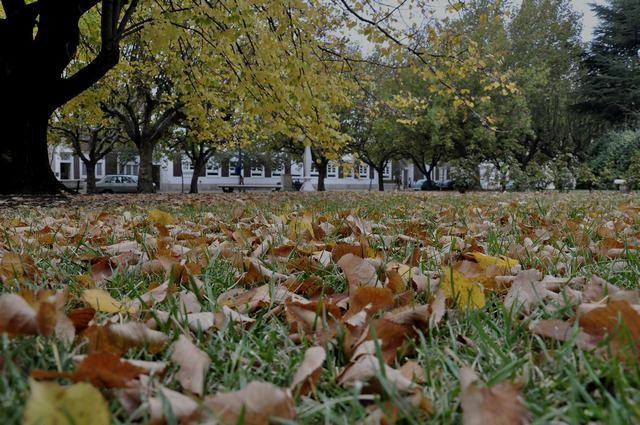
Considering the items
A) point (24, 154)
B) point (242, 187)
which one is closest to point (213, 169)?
point (242, 187)

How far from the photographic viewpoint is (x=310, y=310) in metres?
1.09

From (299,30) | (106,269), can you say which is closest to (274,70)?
(299,30)

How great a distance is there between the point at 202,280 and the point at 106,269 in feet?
1.38

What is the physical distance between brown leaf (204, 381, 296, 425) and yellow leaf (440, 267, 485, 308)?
637 millimetres

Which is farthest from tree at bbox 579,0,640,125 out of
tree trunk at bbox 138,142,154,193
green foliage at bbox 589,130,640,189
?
tree trunk at bbox 138,142,154,193

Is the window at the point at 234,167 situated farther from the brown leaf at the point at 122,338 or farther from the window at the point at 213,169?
the brown leaf at the point at 122,338

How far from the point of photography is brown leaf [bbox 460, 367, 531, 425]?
0.60 metres

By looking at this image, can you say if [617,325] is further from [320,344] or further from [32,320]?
[32,320]

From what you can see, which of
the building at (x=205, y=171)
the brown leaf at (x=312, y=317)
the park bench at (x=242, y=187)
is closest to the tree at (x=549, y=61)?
the building at (x=205, y=171)

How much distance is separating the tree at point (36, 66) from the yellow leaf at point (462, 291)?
24.3 feet

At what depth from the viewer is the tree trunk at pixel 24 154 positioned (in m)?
7.89

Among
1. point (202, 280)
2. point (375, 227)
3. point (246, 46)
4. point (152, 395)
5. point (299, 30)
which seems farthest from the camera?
point (246, 46)

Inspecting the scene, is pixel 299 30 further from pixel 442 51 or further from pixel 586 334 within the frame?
pixel 586 334

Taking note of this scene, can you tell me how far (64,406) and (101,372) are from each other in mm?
128
